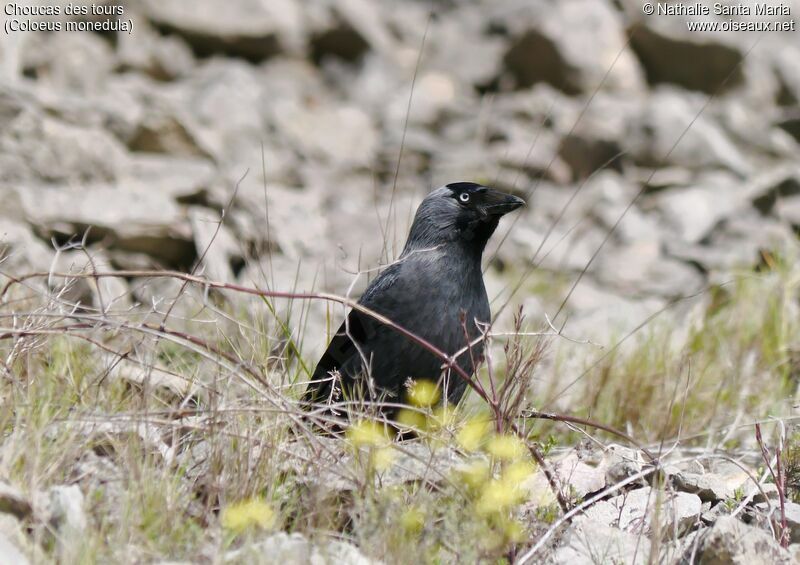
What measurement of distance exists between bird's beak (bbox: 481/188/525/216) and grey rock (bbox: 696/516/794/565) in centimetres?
189

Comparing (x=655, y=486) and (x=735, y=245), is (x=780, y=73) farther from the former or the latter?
(x=655, y=486)

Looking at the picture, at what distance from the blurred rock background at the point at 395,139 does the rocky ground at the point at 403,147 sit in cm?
2

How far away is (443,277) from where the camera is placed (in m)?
4.26

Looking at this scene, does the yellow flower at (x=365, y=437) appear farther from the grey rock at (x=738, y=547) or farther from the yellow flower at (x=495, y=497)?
the grey rock at (x=738, y=547)

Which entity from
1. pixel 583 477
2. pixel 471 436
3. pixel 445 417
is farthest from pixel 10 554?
pixel 583 477

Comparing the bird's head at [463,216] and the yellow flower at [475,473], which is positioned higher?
the bird's head at [463,216]

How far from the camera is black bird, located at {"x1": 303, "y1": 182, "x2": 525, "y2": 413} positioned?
4.09 meters

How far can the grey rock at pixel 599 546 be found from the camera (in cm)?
289

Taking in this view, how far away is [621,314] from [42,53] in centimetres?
591

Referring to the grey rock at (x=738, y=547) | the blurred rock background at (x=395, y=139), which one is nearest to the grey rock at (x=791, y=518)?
the grey rock at (x=738, y=547)

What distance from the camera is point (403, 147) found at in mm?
8125

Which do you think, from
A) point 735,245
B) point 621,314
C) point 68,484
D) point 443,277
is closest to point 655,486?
point 443,277

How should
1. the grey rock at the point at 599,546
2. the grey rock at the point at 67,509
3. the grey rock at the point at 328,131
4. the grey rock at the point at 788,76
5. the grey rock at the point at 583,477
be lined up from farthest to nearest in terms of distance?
the grey rock at the point at 788,76, the grey rock at the point at 328,131, the grey rock at the point at 583,477, the grey rock at the point at 599,546, the grey rock at the point at 67,509

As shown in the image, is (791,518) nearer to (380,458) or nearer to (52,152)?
(380,458)
